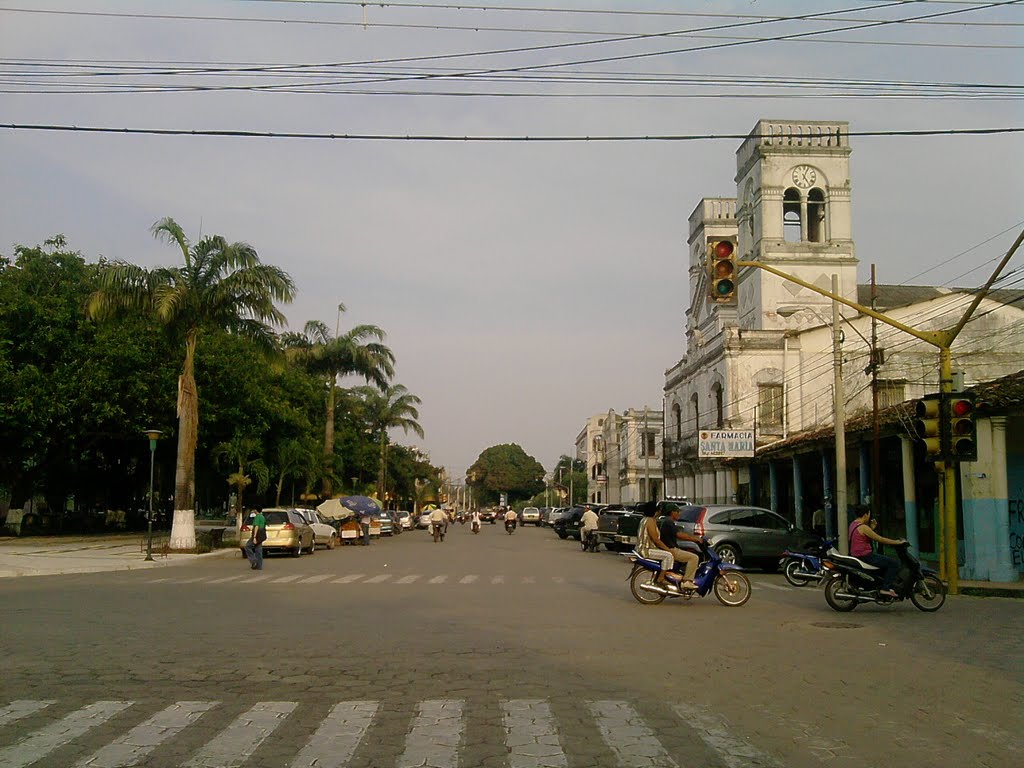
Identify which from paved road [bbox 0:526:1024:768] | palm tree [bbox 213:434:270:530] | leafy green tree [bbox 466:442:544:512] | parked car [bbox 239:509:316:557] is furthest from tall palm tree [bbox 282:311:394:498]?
leafy green tree [bbox 466:442:544:512]

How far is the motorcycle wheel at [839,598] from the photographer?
1510 centimetres

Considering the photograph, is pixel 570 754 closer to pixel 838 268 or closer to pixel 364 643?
pixel 364 643

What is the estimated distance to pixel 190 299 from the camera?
3056cm

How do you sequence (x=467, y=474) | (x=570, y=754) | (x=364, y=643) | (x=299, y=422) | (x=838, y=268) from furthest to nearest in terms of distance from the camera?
(x=467, y=474) → (x=838, y=268) → (x=299, y=422) → (x=364, y=643) → (x=570, y=754)

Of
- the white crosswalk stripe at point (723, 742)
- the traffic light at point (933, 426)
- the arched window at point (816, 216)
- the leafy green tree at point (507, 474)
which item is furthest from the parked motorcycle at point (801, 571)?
the leafy green tree at point (507, 474)

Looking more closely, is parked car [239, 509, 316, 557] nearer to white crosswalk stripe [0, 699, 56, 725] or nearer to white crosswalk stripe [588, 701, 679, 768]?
white crosswalk stripe [0, 699, 56, 725]

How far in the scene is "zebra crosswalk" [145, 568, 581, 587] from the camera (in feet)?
67.2

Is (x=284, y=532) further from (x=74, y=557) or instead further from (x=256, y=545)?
(x=256, y=545)

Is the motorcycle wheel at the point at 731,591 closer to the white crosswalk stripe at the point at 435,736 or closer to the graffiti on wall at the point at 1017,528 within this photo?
the white crosswalk stripe at the point at 435,736

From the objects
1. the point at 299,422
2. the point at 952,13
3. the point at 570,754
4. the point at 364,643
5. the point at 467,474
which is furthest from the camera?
the point at 467,474

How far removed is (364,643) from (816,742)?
595cm

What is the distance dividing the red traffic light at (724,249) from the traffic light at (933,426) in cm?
517

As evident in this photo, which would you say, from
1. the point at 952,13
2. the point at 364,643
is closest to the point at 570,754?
the point at 364,643

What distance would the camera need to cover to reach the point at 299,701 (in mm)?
8039
